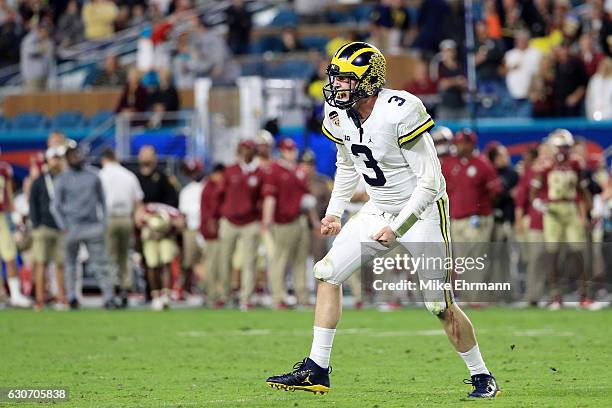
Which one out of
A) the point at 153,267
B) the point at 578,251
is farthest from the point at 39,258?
the point at 578,251

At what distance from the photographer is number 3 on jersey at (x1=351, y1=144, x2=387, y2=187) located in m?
7.88

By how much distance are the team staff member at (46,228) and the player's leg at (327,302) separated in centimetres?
1021

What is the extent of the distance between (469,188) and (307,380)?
8845 millimetres

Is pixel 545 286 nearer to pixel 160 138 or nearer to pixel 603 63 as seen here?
pixel 603 63

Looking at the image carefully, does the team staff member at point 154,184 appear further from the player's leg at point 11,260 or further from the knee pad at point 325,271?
the knee pad at point 325,271

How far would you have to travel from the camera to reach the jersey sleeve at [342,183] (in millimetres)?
8164

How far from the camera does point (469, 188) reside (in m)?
16.4

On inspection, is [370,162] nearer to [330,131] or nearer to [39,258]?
[330,131]

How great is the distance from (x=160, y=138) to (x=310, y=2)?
5.05 metres

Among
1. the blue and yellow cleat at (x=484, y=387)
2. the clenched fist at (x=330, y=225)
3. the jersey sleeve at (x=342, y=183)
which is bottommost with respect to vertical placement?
the blue and yellow cleat at (x=484, y=387)

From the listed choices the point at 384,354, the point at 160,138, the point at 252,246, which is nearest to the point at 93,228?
the point at 252,246

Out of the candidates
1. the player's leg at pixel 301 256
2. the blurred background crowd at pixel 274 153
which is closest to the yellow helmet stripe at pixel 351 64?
the blurred background crowd at pixel 274 153

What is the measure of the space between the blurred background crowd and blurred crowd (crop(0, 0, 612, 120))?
38 mm

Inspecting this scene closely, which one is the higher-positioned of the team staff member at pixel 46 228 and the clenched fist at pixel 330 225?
the clenched fist at pixel 330 225
